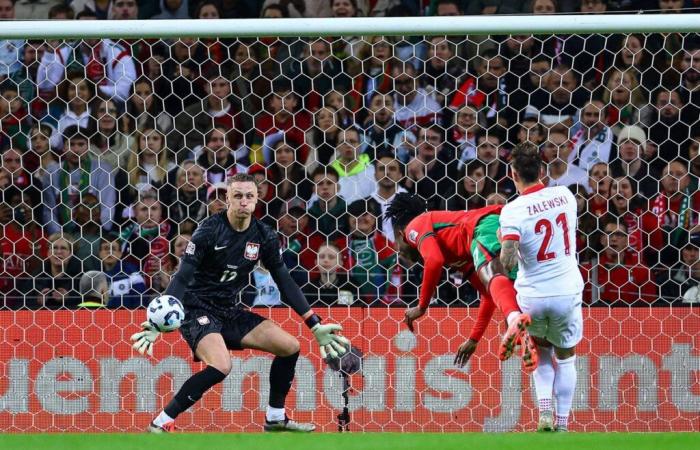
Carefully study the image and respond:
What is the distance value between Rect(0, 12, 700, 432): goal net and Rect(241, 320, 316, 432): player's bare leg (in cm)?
71

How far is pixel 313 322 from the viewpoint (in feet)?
23.1

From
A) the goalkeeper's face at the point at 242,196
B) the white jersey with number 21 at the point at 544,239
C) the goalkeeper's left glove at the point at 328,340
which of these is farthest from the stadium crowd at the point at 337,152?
the white jersey with number 21 at the point at 544,239

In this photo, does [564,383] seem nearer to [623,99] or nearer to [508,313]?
[508,313]

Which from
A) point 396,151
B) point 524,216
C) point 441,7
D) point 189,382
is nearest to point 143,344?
point 189,382

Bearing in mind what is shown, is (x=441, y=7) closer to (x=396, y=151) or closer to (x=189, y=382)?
(x=396, y=151)

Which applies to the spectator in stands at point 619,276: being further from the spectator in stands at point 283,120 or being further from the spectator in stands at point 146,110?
the spectator in stands at point 146,110

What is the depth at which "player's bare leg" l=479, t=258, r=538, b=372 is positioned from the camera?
20.5 ft

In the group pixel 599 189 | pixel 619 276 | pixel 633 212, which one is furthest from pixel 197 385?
pixel 633 212

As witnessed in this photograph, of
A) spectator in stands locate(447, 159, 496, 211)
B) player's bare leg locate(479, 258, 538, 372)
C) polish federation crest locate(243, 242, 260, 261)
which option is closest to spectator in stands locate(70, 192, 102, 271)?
polish federation crest locate(243, 242, 260, 261)

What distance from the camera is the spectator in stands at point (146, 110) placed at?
29.1ft

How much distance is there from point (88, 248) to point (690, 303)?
391cm

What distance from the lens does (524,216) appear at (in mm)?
6414

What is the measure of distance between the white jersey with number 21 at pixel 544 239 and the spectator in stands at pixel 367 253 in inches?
62.6

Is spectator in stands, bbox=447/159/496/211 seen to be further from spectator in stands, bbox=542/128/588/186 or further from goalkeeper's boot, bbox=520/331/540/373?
goalkeeper's boot, bbox=520/331/540/373
